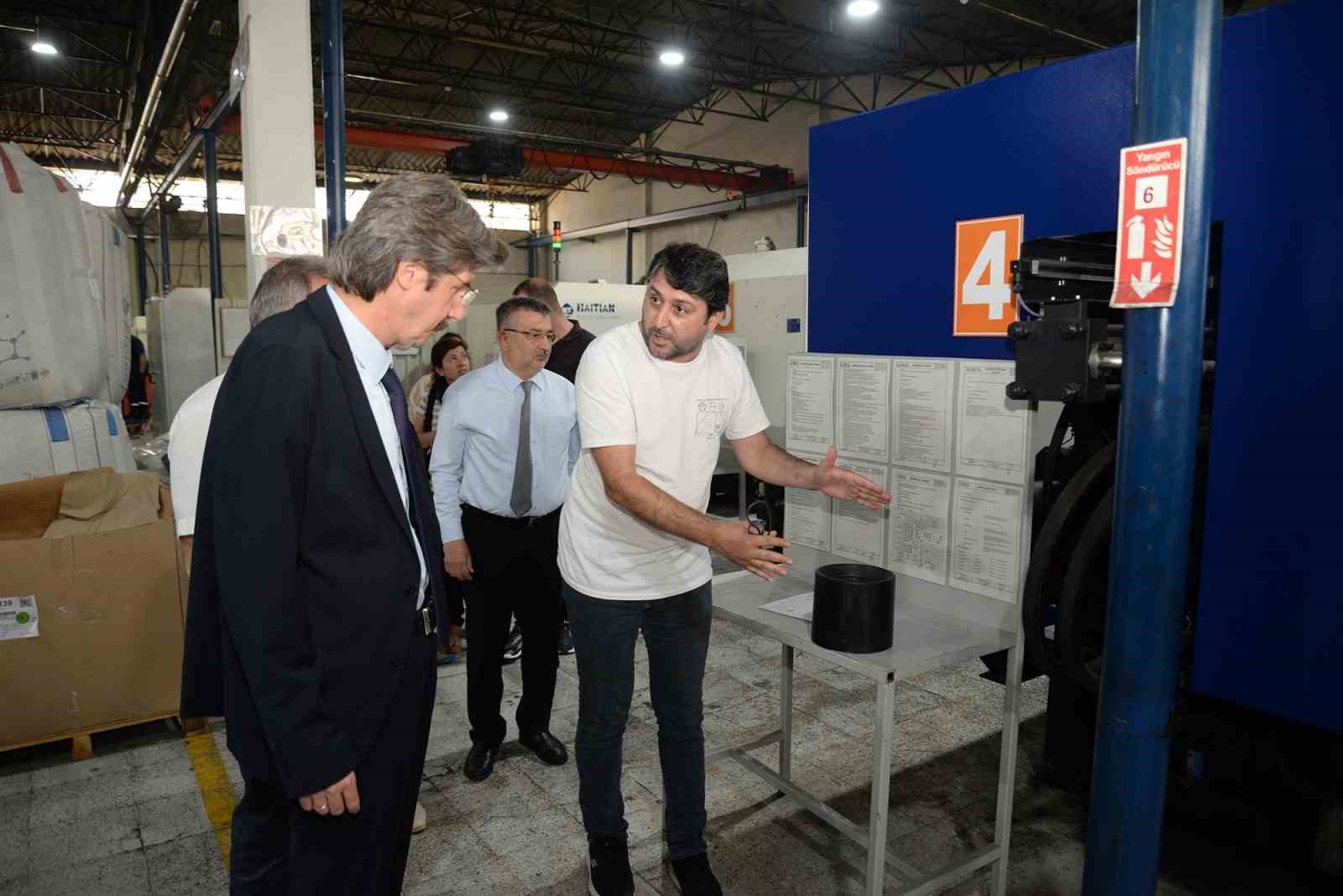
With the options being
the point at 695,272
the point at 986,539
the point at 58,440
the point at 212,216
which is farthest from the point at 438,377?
the point at 212,216

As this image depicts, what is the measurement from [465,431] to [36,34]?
9.15 meters

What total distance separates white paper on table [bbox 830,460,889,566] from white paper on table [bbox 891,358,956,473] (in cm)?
9

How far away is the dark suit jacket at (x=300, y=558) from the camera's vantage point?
48.0 inches

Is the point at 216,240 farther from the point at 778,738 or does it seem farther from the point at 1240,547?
the point at 1240,547

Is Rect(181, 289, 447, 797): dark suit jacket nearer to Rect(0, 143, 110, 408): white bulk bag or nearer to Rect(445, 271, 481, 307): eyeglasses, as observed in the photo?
Rect(445, 271, 481, 307): eyeglasses

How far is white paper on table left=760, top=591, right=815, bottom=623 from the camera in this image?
2.14 meters

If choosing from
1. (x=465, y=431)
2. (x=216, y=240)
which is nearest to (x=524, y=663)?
(x=465, y=431)

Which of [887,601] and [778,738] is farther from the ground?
[887,601]

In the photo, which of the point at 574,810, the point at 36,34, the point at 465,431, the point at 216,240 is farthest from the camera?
the point at 216,240

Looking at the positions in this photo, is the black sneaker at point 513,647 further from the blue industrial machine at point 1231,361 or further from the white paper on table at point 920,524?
the blue industrial machine at point 1231,361

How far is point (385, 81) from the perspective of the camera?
10898 mm

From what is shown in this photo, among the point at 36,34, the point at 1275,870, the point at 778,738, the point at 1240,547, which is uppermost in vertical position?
the point at 36,34

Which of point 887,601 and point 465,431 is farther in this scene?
point 465,431

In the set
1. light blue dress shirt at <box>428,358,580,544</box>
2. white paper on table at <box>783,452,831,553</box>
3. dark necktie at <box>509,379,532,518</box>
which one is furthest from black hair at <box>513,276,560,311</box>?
white paper on table at <box>783,452,831,553</box>
